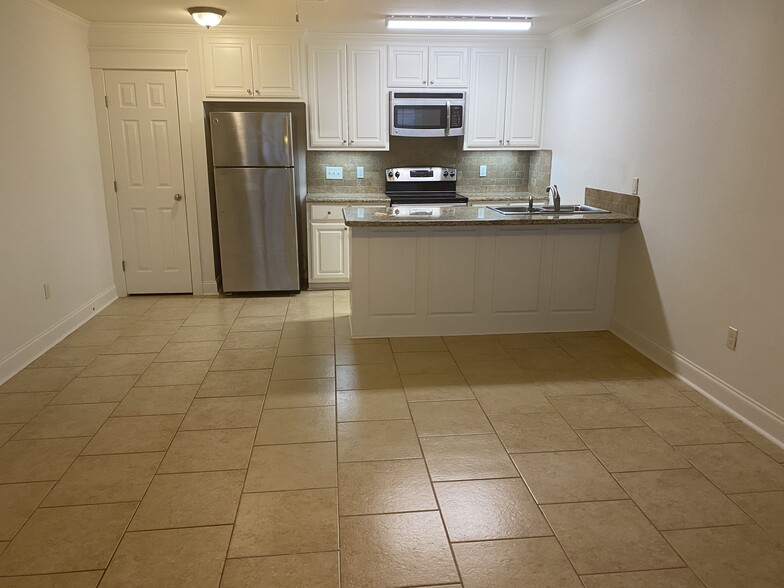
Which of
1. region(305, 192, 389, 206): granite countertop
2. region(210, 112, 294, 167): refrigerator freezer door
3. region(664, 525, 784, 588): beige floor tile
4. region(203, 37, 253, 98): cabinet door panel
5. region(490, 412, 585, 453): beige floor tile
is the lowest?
region(664, 525, 784, 588): beige floor tile

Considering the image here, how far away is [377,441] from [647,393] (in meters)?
1.64

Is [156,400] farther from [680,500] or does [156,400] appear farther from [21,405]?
[680,500]

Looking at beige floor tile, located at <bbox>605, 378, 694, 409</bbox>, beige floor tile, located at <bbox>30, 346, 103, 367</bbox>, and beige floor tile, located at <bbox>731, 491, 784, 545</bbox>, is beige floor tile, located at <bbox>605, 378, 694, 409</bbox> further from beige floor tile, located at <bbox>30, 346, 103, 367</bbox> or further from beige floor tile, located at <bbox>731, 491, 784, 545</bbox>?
beige floor tile, located at <bbox>30, 346, 103, 367</bbox>

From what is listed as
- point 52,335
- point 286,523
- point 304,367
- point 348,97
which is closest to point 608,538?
point 286,523

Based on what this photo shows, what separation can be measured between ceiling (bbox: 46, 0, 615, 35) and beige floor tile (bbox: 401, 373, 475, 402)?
2652mm

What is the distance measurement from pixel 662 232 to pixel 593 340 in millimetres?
934

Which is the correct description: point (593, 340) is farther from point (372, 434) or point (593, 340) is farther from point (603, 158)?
point (372, 434)

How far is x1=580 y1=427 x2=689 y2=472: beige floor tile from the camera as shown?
2.59m

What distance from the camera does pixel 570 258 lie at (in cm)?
426

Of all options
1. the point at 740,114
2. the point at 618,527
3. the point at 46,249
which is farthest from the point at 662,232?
the point at 46,249

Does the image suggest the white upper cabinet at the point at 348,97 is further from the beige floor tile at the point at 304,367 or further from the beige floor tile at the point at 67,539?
the beige floor tile at the point at 67,539

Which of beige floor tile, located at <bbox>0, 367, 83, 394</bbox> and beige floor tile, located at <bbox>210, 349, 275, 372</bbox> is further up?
beige floor tile, located at <bbox>210, 349, 275, 372</bbox>

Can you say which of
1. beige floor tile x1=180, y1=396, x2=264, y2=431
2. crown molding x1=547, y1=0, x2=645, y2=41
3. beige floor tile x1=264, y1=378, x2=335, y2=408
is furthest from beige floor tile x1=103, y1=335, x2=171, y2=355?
crown molding x1=547, y1=0, x2=645, y2=41

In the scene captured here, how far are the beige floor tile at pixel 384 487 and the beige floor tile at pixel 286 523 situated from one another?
0.25ft
